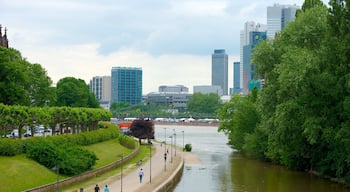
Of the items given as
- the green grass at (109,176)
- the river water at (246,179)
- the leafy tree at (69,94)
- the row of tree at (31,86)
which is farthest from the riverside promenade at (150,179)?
the leafy tree at (69,94)

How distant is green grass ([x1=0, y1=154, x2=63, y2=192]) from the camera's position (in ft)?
148

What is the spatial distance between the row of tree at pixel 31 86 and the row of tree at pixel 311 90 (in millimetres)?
29992

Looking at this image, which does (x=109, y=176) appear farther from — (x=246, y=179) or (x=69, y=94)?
(x=69, y=94)

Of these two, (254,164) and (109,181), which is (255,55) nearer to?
(254,164)

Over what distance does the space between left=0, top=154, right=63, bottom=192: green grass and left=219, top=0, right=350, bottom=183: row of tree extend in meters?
24.5

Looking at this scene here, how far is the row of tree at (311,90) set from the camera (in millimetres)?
52719

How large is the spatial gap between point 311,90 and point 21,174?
28163 mm

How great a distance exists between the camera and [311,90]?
5600 centimetres

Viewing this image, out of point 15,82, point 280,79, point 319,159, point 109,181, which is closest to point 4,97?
point 15,82

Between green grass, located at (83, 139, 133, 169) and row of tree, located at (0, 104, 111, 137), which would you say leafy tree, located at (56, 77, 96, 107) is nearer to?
green grass, located at (83, 139, 133, 169)

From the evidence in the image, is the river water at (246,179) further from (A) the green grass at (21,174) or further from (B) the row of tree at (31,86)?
(B) the row of tree at (31,86)

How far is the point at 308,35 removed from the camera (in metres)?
63.1

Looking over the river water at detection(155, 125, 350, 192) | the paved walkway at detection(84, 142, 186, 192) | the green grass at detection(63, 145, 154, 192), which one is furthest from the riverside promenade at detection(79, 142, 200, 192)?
the river water at detection(155, 125, 350, 192)

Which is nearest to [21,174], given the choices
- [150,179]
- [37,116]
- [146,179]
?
[37,116]
